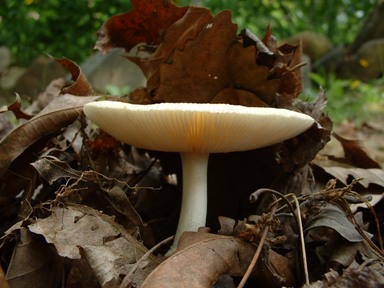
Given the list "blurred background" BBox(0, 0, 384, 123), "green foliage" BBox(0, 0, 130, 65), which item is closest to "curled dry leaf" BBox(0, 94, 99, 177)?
"blurred background" BBox(0, 0, 384, 123)

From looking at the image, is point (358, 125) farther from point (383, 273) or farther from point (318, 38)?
point (318, 38)

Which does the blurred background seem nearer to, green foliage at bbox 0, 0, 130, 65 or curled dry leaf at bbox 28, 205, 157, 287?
green foliage at bbox 0, 0, 130, 65

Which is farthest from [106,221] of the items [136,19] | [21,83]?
[21,83]

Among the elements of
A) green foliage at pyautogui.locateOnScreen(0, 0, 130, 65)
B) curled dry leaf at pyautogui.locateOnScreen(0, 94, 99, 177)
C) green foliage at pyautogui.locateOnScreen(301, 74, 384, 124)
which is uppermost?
curled dry leaf at pyautogui.locateOnScreen(0, 94, 99, 177)

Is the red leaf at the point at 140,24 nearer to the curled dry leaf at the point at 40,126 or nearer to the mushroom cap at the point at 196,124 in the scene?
the curled dry leaf at the point at 40,126

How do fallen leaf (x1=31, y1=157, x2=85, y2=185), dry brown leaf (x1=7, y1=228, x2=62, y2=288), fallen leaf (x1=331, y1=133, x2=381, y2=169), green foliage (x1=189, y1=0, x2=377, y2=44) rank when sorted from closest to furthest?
dry brown leaf (x1=7, y1=228, x2=62, y2=288), fallen leaf (x1=31, y1=157, x2=85, y2=185), fallen leaf (x1=331, y1=133, x2=381, y2=169), green foliage (x1=189, y1=0, x2=377, y2=44)

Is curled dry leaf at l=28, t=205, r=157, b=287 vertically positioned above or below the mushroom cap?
below

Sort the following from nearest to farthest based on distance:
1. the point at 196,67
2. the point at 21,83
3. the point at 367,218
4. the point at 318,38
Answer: the point at 367,218, the point at 196,67, the point at 21,83, the point at 318,38

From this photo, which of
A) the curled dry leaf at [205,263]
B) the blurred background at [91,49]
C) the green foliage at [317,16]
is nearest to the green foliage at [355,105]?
the blurred background at [91,49]
